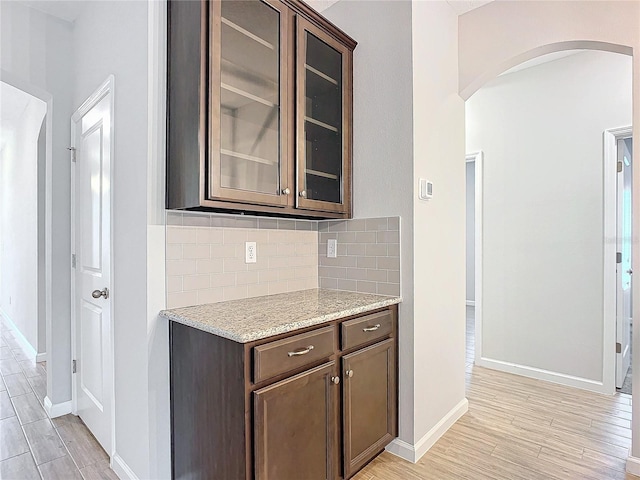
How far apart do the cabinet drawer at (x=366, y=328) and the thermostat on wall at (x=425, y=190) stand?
27.8 inches

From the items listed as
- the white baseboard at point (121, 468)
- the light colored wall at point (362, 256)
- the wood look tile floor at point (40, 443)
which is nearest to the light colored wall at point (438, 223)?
the light colored wall at point (362, 256)

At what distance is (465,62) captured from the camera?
260cm

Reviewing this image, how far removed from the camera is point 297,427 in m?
1.49

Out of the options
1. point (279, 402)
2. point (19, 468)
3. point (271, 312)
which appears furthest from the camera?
point (19, 468)

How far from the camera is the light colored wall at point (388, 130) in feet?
6.90

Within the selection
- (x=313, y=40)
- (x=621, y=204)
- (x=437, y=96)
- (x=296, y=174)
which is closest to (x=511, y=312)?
(x=621, y=204)

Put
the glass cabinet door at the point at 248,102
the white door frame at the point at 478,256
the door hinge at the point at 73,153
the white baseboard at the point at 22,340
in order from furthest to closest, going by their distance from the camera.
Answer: the white baseboard at the point at 22,340 → the white door frame at the point at 478,256 → the door hinge at the point at 73,153 → the glass cabinet door at the point at 248,102

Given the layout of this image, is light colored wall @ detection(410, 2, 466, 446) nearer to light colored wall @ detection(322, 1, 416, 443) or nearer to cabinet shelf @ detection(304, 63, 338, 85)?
light colored wall @ detection(322, 1, 416, 443)

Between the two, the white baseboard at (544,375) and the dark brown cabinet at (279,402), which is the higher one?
the dark brown cabinet at (279,402)

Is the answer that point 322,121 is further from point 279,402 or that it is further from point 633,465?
point 633,465

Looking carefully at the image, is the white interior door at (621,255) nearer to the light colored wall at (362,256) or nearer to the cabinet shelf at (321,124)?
the light colored wall at (362,256)

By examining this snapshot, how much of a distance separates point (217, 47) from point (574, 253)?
322cm

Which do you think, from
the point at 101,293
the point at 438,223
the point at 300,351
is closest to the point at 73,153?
the point at 101,293

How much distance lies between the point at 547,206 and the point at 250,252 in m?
2.75
